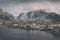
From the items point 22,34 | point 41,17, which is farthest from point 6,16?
point 41,17

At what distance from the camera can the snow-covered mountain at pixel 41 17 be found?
1031cm

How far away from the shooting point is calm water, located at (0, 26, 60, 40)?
34.0 ft

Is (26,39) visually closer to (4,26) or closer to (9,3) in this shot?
(4,26)

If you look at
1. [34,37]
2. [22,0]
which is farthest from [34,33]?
[22,0]

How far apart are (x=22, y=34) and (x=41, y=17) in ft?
4.38

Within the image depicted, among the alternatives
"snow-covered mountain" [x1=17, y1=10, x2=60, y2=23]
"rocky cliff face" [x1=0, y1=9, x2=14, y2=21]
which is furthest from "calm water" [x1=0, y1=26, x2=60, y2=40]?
"snow-covered mountain" [x1=17, y1=10, x2=60, y2=23]

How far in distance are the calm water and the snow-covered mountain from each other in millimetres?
602

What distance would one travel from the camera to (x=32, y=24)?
10398mm

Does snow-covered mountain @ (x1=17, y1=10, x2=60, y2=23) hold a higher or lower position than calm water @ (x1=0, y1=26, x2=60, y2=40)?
higher

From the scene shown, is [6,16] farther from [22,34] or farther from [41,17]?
[41,17]

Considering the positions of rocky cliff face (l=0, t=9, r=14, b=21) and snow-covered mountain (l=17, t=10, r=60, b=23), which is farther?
rocky cliff face (l=0, t=9, r=14, b=21)

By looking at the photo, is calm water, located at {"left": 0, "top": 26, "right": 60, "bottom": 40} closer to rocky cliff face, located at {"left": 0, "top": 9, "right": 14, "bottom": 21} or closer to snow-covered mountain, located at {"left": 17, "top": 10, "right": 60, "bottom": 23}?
rocky cliff face, located at {"left": 0, "top": 9, "right": 14, "bottom": 21}

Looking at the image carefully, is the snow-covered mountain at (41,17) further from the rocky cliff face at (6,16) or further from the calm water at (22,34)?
the calm water at (22,34)

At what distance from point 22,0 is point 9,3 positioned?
2.30 feet
